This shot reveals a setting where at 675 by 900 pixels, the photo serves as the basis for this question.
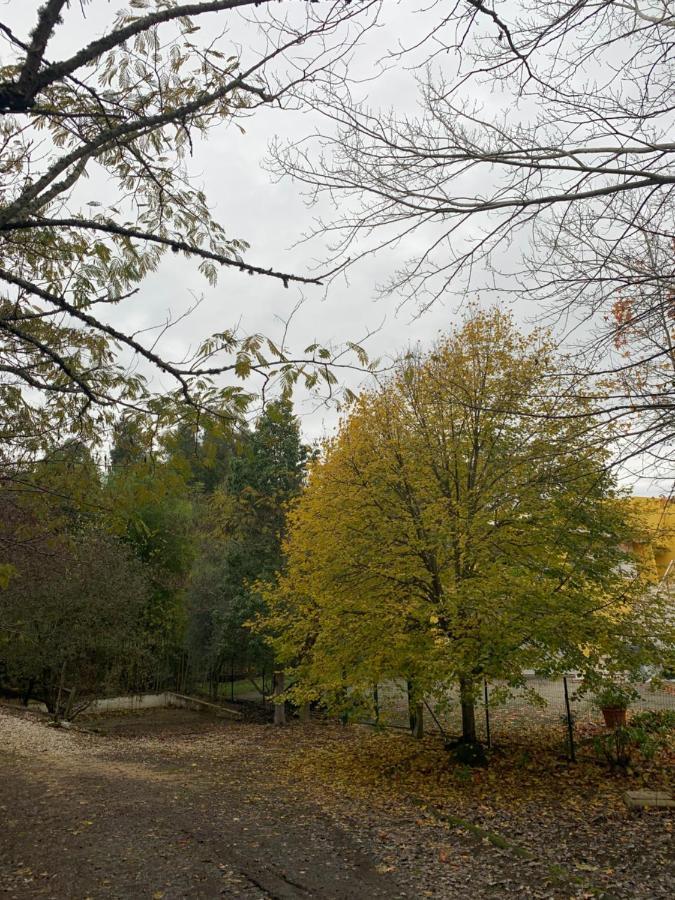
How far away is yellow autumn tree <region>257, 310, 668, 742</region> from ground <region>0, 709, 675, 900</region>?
4.57 feet

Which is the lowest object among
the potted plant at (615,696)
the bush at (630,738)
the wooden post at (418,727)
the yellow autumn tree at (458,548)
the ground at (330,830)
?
the ground at (330,830)

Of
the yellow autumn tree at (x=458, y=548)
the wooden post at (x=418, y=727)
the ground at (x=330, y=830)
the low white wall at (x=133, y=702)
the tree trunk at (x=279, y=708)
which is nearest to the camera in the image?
the ground at (x=330, y=830)

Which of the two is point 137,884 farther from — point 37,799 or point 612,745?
point 612,745

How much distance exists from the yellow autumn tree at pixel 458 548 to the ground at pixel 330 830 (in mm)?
1392

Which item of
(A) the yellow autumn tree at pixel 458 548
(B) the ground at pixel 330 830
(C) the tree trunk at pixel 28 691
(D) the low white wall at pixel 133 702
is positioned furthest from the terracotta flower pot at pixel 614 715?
(D) the low white wall at pixel 133 702

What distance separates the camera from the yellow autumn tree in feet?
28.3

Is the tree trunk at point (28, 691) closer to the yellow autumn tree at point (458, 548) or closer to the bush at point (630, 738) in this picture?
the yellow autumn tree at point (458, 548)

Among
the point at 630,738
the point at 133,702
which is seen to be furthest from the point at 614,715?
the point at 133,702

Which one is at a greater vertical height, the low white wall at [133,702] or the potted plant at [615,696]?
the potted plant at [615,696]

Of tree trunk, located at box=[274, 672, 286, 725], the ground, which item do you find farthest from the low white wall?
the ground

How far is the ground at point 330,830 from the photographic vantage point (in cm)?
536

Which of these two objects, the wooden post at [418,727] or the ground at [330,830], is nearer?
the ground at [330,830]

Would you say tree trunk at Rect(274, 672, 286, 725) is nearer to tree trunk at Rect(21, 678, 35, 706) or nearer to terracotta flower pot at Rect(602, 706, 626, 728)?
tree trunk at Rect(21, 678, 35, 706)

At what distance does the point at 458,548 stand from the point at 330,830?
403 cm
